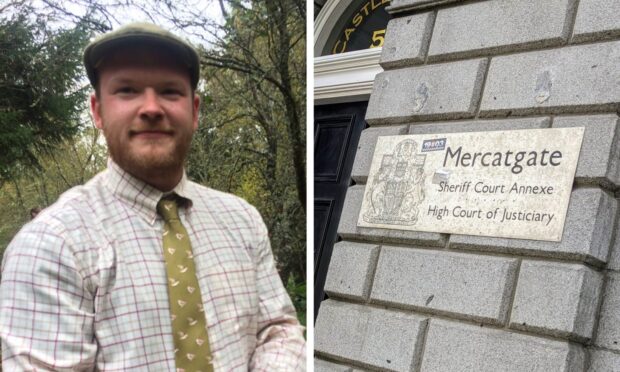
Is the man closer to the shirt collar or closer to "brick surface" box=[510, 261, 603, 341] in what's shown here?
the shirt collar

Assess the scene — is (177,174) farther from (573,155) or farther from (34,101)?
(573,155)

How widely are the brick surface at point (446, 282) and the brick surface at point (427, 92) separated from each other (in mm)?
995

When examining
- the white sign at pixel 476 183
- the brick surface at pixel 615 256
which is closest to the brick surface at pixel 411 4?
the white sign at pixel 476 183

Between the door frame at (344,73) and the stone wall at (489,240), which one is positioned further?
the door frame at (344,73)

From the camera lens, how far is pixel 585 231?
151 inches

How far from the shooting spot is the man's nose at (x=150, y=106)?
6.63ft

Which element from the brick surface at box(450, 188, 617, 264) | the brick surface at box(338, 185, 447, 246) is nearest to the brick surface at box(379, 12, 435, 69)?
the brick surface at box(338, 185, 447, 246)

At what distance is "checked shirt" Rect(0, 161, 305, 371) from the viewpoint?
1852 millimetres

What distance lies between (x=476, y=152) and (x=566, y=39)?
89cm

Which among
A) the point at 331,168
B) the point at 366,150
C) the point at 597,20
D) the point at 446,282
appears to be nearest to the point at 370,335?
the point at 446,282

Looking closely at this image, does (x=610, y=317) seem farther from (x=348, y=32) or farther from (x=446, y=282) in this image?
(x=348, y=32)

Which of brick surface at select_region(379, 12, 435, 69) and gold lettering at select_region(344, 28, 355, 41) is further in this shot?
gold lettering at select_region(344, 28, 355, 41)

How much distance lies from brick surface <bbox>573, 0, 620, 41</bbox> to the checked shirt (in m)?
2.79

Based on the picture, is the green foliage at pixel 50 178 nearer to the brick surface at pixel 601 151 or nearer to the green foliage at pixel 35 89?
the green foliage at pixel 35 89
